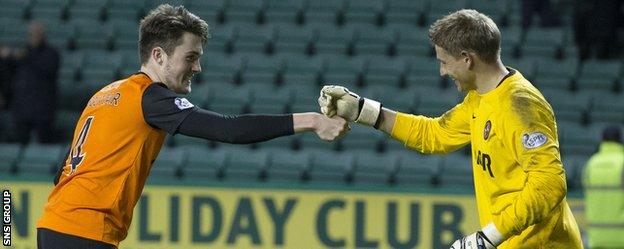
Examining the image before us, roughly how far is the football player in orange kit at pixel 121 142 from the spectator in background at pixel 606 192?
5.50 metres

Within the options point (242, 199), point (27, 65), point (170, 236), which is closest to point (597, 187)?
point (242, 199)

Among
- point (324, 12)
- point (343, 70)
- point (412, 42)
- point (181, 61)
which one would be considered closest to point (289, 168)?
point (343, 70)

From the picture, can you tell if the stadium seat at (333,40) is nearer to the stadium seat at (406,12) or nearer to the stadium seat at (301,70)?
the stadium seat at (301,70)

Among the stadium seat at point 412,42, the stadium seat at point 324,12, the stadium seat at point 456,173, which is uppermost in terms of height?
the stadium seat at point 324,12

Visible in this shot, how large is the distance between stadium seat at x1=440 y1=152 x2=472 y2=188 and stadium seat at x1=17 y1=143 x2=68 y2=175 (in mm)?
3422

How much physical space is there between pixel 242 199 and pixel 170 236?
0.67 meters

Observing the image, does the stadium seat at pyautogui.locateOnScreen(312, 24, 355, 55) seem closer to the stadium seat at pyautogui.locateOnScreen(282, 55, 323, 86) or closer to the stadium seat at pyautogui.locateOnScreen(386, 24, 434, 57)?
the stadium seat at pyautogui.locateOnScreen(282, 55, 323, 86)

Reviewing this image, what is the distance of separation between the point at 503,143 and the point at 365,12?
315 inches

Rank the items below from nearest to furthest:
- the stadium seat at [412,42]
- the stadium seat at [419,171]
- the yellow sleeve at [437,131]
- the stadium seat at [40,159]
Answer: the yellow sleeve at [437,131] → the stadium seat at [419,171] → the stadium seat at [40,159] → the stadium seat at [412,42]

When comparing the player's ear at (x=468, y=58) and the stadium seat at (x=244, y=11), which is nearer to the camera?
the player's ear at (x=468, y=58)

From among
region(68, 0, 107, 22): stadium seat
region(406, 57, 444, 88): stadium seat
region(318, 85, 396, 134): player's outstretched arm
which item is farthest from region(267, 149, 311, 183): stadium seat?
region(318, 85, 396, 134): player's outstretched arm

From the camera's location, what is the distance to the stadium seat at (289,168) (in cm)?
1023

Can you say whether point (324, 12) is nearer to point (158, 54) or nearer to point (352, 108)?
point (352, 108)

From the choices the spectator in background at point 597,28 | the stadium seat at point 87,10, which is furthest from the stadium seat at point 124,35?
the spectator in background at point 597,28
